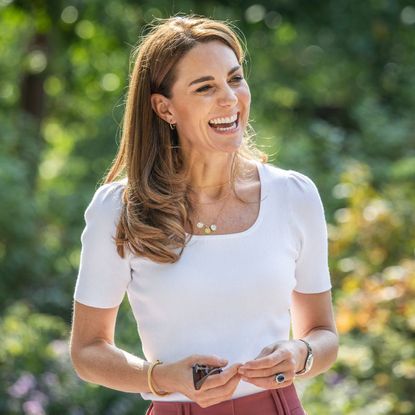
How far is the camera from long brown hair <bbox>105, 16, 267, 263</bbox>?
2.74 m

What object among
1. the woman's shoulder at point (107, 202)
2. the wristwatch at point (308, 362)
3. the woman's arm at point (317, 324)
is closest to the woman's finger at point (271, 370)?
the wristwatch at point (308, 362)

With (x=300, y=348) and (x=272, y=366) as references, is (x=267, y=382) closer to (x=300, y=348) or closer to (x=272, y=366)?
(x=272, y=366)

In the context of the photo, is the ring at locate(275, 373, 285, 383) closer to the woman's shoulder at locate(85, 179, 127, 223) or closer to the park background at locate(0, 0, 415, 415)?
the woman's shoulder at locate(85, 179, 127, 223)

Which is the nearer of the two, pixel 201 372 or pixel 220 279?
pixel 201 372

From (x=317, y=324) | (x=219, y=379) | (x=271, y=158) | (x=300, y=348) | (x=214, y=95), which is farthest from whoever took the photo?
(x=271, y=158)

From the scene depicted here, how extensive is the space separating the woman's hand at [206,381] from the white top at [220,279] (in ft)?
0.42

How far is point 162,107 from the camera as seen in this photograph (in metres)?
2.89

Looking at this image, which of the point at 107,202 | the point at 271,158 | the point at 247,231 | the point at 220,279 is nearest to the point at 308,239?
the point at 247,231

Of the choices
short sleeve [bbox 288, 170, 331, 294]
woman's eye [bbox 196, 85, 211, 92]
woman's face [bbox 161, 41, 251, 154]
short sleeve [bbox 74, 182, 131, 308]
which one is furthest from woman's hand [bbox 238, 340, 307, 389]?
woman's eye [bbox 196, 85, 211, 92]

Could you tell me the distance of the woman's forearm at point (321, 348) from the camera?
109 inches

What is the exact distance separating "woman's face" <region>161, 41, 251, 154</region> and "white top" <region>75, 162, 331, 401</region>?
21 cm

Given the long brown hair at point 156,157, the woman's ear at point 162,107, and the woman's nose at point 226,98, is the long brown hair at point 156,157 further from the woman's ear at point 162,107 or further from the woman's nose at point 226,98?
the woman's nose at point 226,98

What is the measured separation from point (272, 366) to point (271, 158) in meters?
6.90

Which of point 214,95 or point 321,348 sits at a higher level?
point 214,95
